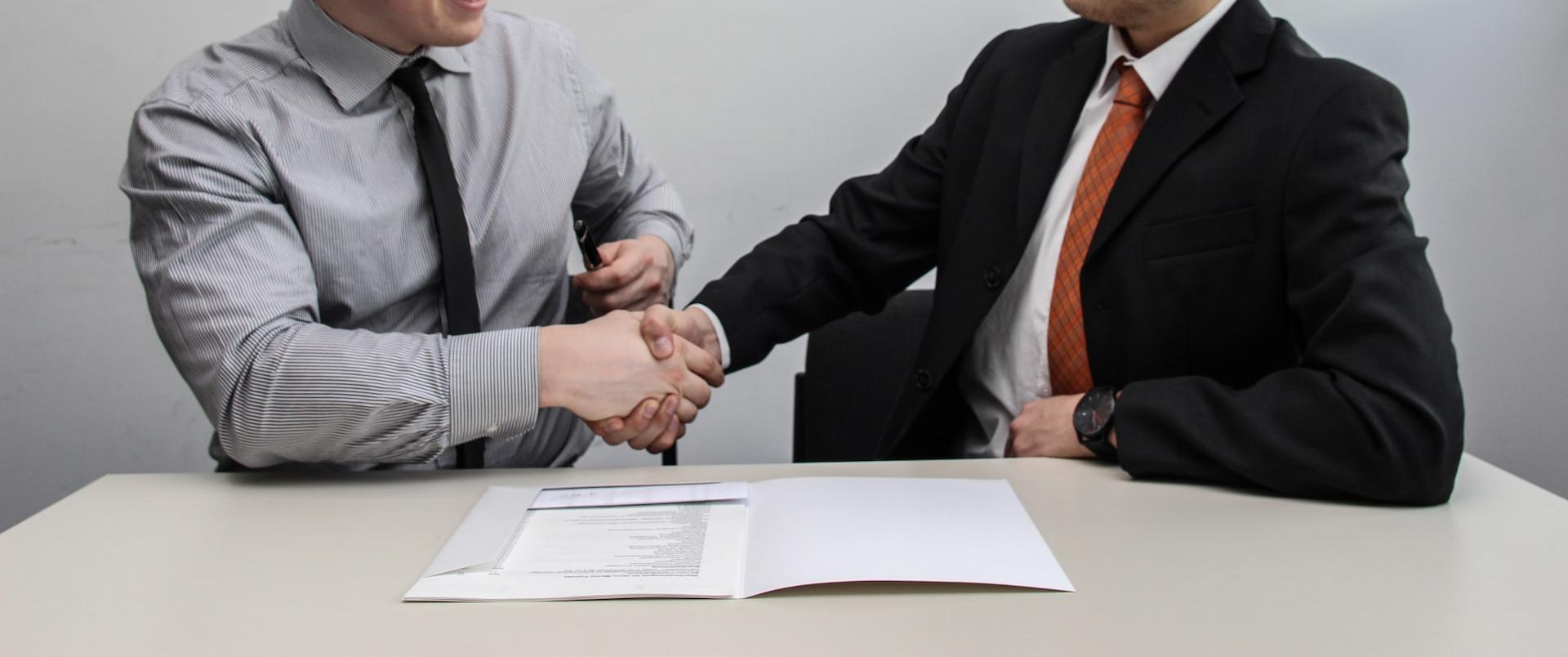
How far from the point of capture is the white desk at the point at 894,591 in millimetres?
874

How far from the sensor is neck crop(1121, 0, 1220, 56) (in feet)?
4.72

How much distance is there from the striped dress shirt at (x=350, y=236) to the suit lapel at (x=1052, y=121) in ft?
2.04

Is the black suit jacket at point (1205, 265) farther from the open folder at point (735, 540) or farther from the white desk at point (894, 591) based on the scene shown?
the open folder at point (735, 540)

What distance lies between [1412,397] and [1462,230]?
4.75 ft

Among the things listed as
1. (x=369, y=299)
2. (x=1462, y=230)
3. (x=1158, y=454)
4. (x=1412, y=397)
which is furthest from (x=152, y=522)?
(x=1462, y=230)

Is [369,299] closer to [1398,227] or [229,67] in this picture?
[229,67]

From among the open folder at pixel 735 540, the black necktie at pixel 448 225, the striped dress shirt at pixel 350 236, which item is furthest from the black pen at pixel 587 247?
the open folder at pixel 735 540

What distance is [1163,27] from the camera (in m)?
1.47

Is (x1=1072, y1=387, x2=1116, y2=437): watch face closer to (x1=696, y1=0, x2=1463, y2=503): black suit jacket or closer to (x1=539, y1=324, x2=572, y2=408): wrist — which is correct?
(x1=696, y1=0, x2=1463, y2=503): black suit jacket

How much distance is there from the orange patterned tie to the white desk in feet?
0.88

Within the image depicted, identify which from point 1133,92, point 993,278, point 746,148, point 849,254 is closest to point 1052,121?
point 1133,92

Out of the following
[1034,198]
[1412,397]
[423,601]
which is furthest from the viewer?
[1034,198]

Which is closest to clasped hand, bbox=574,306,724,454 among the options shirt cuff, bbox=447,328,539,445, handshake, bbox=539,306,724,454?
handshake, bbox=539,306,724,454

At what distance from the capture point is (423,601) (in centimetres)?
96
